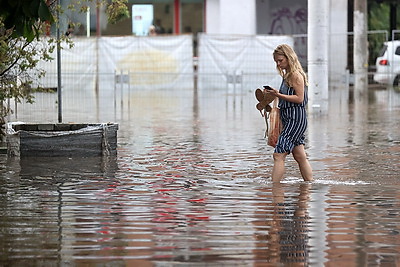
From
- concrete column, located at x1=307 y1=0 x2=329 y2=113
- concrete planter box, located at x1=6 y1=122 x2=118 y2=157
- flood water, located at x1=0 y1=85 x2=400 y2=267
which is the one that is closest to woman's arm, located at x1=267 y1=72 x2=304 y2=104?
flood water, located at x1=0 y1=85 x2=400 y2=267

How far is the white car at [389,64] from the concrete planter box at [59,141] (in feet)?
74.0

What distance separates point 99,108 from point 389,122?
8.47 metres

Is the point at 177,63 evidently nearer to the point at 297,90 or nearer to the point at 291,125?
the point at 291,125

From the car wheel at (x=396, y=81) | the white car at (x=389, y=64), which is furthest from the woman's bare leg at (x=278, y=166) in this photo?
the car wheel at (x=396, y=81)

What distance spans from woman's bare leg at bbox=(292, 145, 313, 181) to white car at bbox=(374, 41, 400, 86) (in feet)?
81.2

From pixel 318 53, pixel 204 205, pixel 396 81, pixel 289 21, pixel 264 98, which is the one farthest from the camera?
pixel 289 21

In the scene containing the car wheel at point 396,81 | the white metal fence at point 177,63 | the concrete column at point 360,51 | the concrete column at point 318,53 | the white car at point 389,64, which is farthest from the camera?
the car wheel at point 396,81

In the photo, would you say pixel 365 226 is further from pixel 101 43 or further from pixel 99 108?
pixel 101 43

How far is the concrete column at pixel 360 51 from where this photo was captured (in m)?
35.6

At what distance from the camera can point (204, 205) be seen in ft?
32.0

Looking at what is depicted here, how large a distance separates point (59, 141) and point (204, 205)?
4924 millimetres

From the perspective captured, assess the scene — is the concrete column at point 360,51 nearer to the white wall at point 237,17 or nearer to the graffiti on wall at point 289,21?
the white wall at point 237,17

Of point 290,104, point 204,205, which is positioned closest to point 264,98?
A: point 290,104

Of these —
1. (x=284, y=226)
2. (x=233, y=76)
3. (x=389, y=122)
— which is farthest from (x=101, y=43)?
(x=284, y=226)
